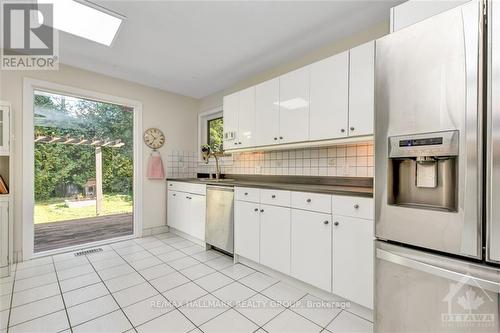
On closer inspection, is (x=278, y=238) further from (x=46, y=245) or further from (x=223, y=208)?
(x=46, y=245)

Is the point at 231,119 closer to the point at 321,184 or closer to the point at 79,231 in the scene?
the point at 321,184

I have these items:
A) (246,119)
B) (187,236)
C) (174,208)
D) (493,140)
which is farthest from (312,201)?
(174,208)

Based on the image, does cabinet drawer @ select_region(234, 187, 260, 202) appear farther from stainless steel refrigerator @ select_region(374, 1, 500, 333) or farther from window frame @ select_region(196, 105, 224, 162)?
window frame @ select_region(196, 105, 224, 162)

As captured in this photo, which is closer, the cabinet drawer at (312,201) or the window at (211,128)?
the cabinet drawer at (312,201)

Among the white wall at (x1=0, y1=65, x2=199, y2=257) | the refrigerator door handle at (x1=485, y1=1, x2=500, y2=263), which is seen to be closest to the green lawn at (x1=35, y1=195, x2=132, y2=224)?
the white wall at (x1=0, y1=65, x2=199, y2=257)

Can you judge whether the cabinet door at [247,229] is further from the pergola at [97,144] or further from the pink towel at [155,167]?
the pergola at [97,144]

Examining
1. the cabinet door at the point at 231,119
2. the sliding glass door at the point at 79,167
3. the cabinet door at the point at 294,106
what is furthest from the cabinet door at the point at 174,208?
the cabinet door at the point at 294,106

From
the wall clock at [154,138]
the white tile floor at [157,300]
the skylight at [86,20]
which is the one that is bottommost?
the white tile floor at [157,300]

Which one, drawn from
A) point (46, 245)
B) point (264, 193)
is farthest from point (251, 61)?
point (46, 245)

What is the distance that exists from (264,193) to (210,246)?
1271 mm

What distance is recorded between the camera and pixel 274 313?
166 centimetres

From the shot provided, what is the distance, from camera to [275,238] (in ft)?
6.89

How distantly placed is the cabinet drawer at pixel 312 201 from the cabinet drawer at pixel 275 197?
8cm

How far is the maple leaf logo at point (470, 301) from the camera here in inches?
36.9
